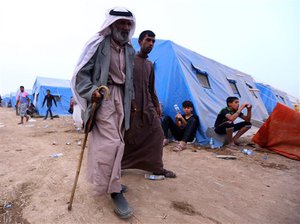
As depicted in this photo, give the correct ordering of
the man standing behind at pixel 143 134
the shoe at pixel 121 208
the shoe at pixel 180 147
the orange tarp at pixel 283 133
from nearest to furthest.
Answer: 1. the shoe at pixel 121 208
2. the man standing behind at pixel 143 134
3. the shoe at pixel 180 147
4. the orange tarp at pixel 283 133

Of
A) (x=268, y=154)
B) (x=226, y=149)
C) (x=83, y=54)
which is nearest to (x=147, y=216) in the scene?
(x=83, y=54)

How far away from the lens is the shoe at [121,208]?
70.5 inches

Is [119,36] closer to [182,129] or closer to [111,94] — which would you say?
[111,94]

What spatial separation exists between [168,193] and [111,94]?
3.92ft

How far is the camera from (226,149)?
461 cm

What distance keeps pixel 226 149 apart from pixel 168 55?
8.86 feet

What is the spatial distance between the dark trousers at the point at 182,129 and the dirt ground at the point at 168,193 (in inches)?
35.1

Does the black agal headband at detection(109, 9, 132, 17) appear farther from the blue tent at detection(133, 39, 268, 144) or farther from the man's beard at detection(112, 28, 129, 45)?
the blue tent at detection(133, 39, 268, 144)

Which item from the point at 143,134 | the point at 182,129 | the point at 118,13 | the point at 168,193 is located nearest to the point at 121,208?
the point at 168,193

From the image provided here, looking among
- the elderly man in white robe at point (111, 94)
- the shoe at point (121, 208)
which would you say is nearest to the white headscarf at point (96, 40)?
the elderly man in white robe at point (111, 94)

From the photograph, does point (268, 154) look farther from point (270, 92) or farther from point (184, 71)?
point (270, 92)

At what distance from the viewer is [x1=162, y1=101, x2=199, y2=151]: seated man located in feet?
15.2

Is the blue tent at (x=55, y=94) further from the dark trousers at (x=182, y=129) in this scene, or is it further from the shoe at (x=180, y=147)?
the shoe at (x=180, y=147)

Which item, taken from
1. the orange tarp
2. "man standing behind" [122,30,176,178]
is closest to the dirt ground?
"man standing behind" [122,30,176,178]
